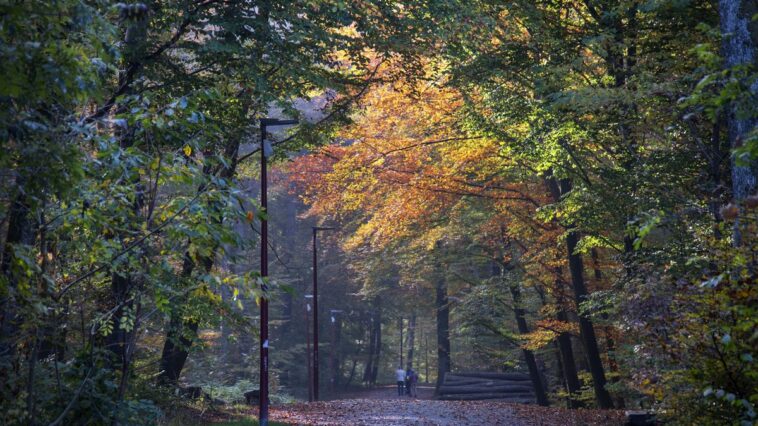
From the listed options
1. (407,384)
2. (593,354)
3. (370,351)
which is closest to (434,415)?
(593,354)

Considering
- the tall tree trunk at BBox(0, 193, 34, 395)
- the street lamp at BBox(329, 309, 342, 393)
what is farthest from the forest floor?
the street lamp at BBox(329, 309, 342, 393)

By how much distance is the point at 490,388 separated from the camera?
109ft

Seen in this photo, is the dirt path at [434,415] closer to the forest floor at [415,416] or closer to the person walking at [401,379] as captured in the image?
the forest floor at [415,416]

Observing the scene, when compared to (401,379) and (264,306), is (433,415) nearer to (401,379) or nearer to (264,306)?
(264,306)

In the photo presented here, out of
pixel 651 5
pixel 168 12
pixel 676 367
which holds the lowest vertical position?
pixel 676 367

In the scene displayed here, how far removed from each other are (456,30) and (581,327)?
10773mm

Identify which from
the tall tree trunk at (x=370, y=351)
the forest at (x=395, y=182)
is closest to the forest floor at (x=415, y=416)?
the forest at (x=395, y=182)

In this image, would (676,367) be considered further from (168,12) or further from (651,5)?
(168,12)

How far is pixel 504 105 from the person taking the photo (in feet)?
55.4

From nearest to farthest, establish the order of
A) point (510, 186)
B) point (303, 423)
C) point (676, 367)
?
1. point (676, 367)
2. point (303, 423)
3. point (510, 186)

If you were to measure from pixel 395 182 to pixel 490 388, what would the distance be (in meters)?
13.8

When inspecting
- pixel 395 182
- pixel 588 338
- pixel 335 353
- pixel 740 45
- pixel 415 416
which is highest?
pixel 395 182

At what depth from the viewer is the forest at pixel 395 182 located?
581 cm

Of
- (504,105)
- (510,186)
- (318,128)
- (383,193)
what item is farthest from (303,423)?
(510,186)
